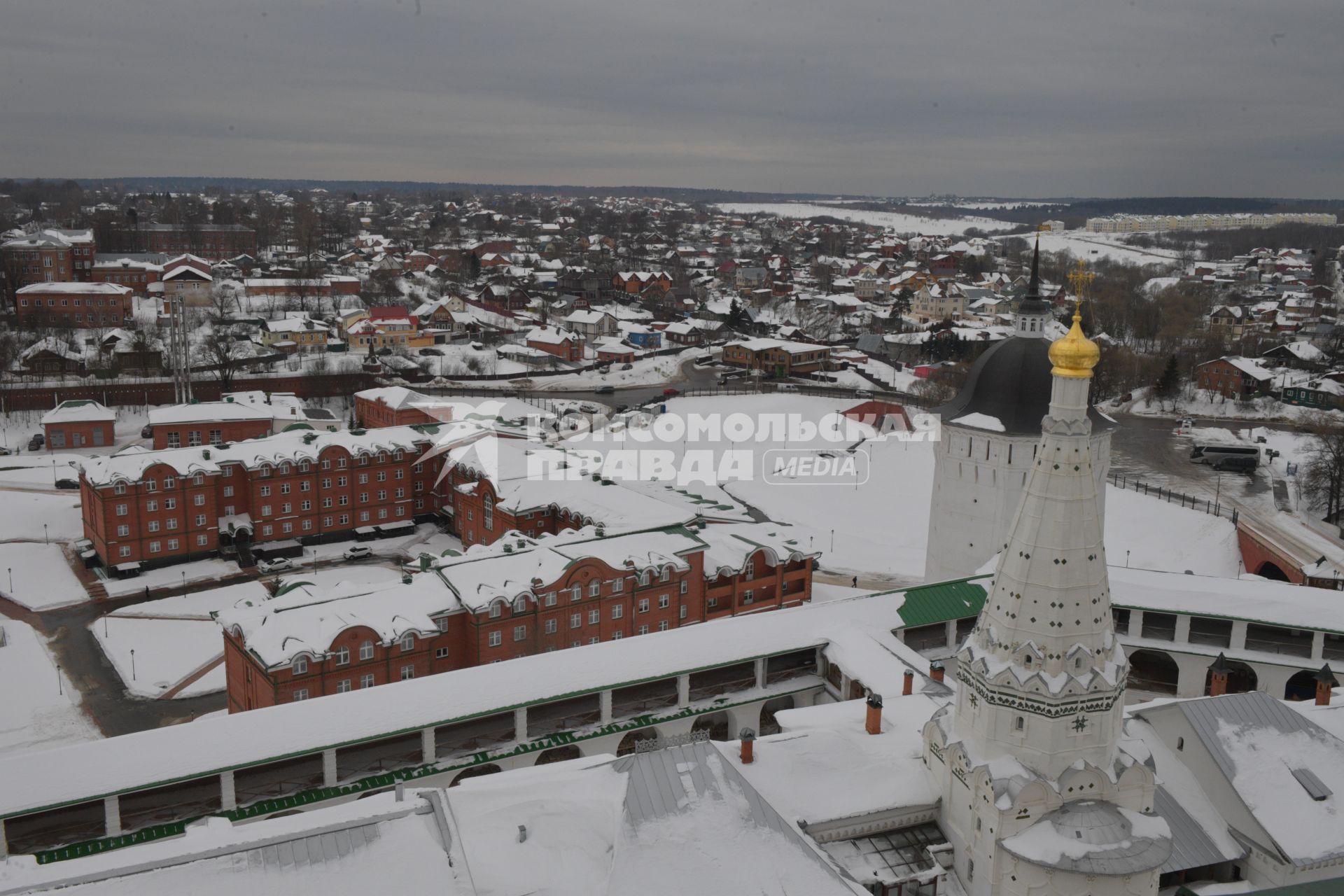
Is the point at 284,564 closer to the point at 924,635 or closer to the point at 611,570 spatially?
the point at 611,570

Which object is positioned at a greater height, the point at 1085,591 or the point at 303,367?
the point at 1085,591

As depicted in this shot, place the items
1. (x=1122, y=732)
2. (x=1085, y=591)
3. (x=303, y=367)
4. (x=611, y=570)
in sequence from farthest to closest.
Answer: (x=303, y=367), (x=611, y=570), (x=1122, y=732), (x=1085, y=591)

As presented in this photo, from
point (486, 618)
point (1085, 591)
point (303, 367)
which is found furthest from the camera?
point (303, 367)

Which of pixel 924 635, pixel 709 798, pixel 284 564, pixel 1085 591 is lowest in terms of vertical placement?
pixel 284 564

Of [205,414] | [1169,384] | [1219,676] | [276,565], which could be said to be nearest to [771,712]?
[1219,676]

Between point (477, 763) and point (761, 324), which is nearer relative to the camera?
→ point (477, 763)

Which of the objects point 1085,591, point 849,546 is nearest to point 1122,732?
point 1085,591

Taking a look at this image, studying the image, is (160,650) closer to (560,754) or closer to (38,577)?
(38,577)
